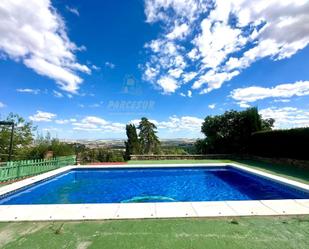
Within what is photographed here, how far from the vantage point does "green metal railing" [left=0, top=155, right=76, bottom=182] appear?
342 inches

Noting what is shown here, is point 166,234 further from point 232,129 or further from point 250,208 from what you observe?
point 232,129

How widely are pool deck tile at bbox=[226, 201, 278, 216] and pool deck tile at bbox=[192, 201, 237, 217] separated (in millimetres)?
150

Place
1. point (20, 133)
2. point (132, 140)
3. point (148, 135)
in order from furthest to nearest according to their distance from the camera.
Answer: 1. point (148, 135)
2. point (132, 140)
3. point (20, 133)

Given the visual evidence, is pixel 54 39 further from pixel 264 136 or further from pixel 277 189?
pixel 264 136

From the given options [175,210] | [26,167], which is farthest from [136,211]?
[26,167]

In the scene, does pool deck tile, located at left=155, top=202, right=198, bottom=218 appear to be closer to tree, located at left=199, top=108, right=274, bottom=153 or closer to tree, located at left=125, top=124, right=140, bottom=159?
tree, located at left=199, top=108, right=274, bottom=153

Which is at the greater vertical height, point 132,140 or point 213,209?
point 132,140

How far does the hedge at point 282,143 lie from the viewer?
1263cm

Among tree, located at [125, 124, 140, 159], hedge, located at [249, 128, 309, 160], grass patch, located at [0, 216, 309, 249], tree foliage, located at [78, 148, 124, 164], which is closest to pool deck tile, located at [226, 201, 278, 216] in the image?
grass patch, located at [0, 216, 309, 249]

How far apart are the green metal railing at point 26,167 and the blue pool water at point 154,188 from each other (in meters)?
1.01

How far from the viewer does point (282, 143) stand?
572 inches

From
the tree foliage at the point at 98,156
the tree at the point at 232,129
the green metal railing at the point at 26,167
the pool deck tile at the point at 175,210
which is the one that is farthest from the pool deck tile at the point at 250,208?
the tree at the point at 232,129

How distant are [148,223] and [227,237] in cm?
152

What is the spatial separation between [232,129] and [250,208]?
52.1ft
